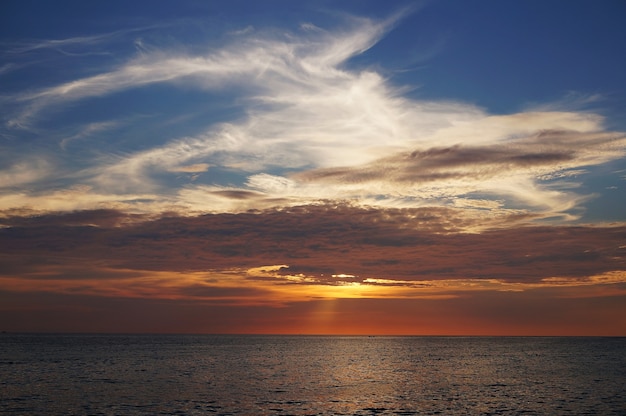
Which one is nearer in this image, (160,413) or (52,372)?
(160,413)

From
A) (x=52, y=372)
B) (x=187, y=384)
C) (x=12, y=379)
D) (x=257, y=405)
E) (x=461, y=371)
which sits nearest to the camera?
(x=257, y=405)

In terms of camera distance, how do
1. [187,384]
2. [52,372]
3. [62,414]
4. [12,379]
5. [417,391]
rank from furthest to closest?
[52,372]
[12,379]
[187,384]
[417,391]
[62,414]

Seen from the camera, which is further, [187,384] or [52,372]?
[52,372]

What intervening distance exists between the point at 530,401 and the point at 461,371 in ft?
163

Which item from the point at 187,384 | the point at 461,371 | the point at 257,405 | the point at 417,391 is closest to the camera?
the point at 257,405

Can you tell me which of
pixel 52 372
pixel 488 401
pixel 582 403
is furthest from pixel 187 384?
pixel 582 403

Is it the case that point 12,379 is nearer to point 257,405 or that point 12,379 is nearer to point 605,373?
point 257,405

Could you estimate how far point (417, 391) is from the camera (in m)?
81.6

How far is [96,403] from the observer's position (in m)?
66.6

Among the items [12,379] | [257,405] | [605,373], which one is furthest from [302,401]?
[605,373]

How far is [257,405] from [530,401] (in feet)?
110

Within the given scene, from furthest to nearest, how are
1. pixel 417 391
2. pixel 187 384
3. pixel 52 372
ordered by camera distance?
pixel 52 372, pixel 187 384, pixel 417 391

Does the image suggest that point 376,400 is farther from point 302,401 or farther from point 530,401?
point 530,401

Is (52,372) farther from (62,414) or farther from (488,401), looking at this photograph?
(488,401)
